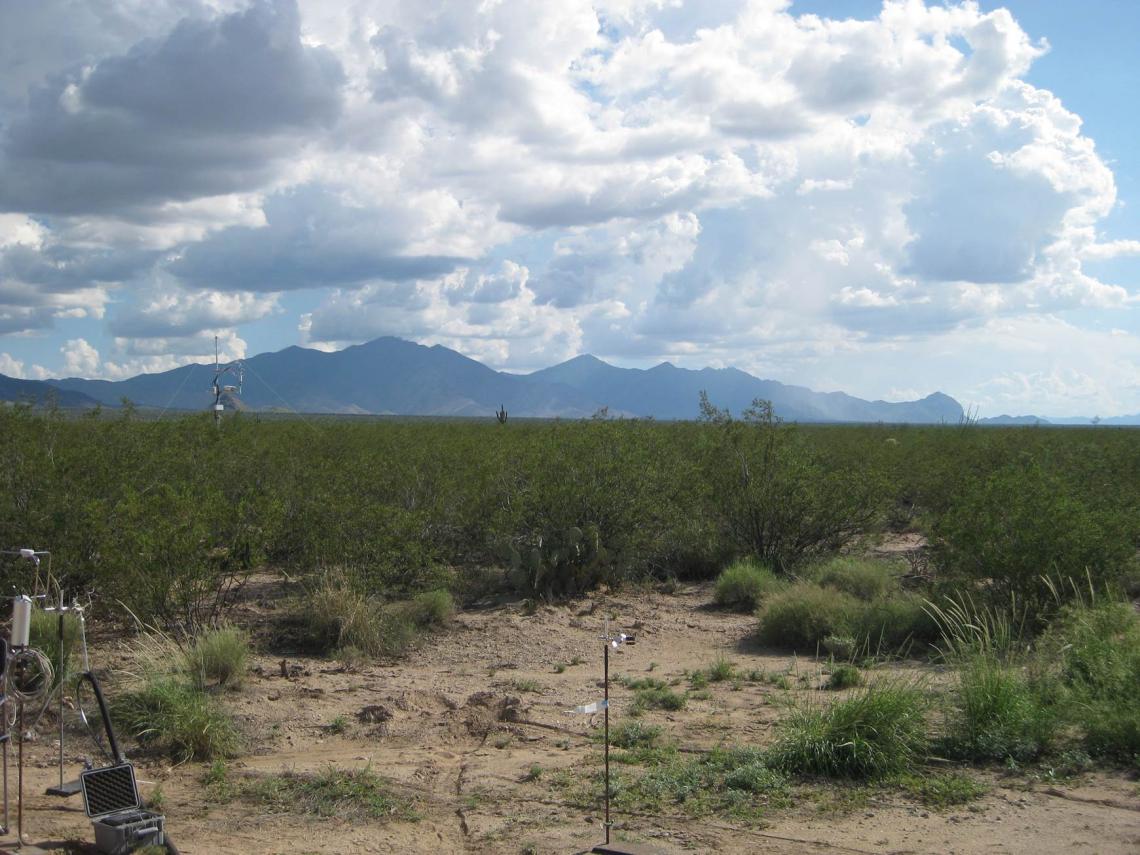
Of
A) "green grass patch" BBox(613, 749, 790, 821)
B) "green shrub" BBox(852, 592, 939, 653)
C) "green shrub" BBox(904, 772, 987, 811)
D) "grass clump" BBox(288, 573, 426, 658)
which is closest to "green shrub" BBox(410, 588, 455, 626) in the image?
"grass clump" BBox(288, 573, 426, 658)

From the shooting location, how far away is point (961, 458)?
2566 centimetres

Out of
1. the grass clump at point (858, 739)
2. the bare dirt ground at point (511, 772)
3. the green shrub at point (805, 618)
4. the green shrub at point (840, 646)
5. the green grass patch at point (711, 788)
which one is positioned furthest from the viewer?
the green shrub at point (805, 618)

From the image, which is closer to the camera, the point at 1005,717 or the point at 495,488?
the point at 1005,717

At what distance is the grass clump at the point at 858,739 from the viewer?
7.46 meters

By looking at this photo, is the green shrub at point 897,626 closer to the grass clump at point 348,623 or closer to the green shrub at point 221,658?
the grass clump at point 348,623

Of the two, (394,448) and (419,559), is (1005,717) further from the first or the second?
(394,448)

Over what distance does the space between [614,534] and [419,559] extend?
12.8ft

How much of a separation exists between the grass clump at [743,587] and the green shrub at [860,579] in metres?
0.67

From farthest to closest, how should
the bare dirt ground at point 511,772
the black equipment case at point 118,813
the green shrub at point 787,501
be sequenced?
1. the green shrub at point 787,501
2. the bare dirt ground at point 511,772
3. the black equipment case at point 118,813

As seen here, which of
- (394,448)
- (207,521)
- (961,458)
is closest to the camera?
(207,521)

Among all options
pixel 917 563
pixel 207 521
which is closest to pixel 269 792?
pixel 207 521

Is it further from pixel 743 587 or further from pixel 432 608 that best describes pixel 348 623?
pixel 743 587

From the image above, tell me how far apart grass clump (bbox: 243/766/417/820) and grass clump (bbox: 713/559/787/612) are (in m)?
8.90

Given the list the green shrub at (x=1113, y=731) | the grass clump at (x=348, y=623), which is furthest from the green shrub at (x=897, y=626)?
the grass clump at (x=348, y=623)
